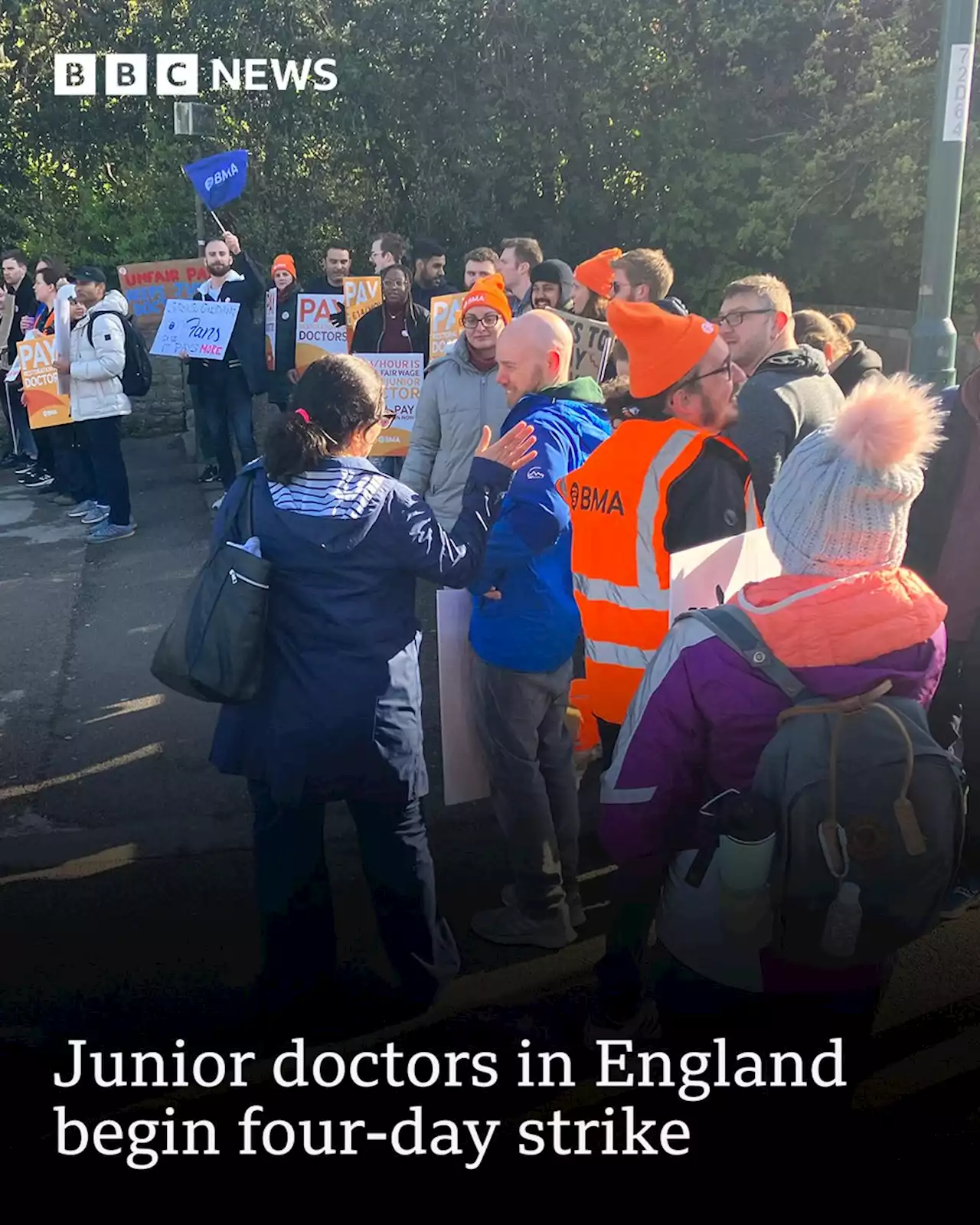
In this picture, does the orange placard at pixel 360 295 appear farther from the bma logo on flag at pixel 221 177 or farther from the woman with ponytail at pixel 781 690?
the woman with ponytail at pixel 781 690

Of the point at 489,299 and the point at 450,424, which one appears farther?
the point at 450,424

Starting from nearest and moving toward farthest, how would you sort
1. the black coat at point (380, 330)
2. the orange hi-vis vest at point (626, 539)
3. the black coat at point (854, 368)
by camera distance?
the orange hi-vis vest at point (626, 539) → the black coat at point (854, 368) → the black coat at point (380, 330)

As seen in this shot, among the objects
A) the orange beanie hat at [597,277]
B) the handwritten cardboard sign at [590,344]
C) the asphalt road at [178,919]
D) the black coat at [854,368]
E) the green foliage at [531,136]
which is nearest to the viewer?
the asphalt road at [178,919]

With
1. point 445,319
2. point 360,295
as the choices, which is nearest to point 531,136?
point 360,295

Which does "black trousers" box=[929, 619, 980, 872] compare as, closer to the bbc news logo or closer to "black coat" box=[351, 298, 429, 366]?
"black coat" box=[351, 298, 429, 366]

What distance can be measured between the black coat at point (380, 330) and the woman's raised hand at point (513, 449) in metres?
5.26

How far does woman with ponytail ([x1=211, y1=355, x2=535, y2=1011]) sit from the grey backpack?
134cm

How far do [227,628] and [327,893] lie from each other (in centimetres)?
91

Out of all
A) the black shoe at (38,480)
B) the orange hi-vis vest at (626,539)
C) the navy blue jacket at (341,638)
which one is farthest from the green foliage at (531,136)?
the navy blue jacket at (341,638)

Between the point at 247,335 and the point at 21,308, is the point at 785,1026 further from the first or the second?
the point at 21,308

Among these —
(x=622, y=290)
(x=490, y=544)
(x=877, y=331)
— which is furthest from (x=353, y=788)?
(x=877, y=331)

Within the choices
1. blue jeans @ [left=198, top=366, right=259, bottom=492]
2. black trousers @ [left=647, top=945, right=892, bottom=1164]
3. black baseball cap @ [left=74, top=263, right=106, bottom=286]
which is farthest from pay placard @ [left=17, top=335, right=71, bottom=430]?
black trousers @ [left=647, top=945, right=892, bottom=1164]

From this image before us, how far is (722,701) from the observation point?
2359mm

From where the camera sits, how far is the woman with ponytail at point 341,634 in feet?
11.0
